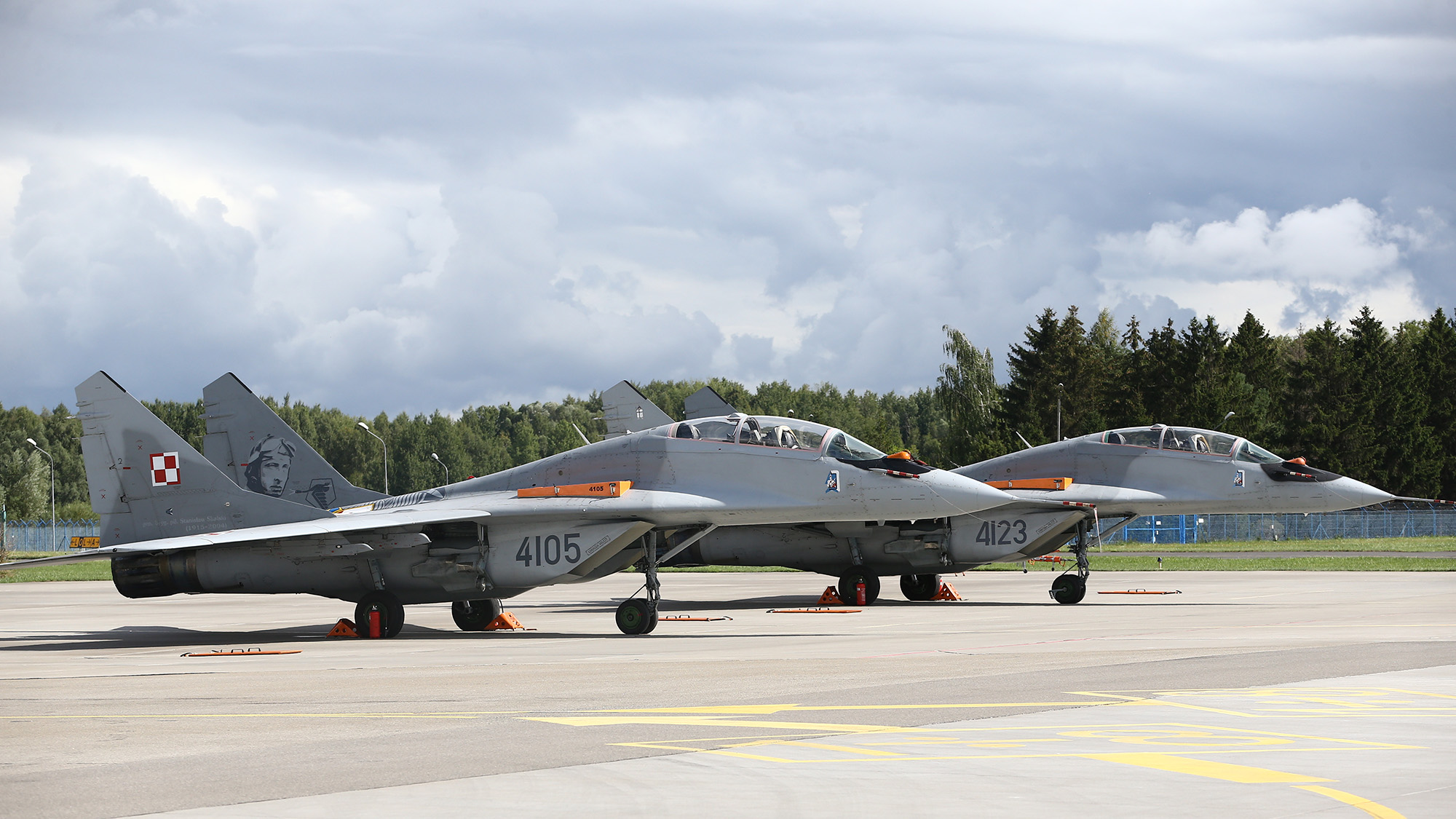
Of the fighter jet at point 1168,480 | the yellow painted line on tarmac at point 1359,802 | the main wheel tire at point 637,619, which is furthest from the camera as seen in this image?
the fighter jet at point 1168,480

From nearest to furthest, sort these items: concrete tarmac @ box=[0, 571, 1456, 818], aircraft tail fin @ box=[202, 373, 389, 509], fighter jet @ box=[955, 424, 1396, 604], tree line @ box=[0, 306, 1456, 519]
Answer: concrete tarmac @ box=[0, 571, 1456, 818] < aircraft tail fin @ box=[202, 373, 389, 509] < fighter jet @ box=[955, 424, 1396, 604] < tree line @ box=[0, 306, 1456, 519]

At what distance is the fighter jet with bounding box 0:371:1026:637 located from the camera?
20.2m

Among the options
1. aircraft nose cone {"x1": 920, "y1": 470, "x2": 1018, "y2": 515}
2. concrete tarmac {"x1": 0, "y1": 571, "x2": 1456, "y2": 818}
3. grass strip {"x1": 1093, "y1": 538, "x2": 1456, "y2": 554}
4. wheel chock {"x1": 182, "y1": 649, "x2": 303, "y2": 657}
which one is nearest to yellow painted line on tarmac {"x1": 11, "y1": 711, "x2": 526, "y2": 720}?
concrete tarmac {"x1": 0, "y1": 571, "x2": 1456, "y2": 818}

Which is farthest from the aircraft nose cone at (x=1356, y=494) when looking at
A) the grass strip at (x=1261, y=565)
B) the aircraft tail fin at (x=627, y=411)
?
the aircraft tail fin at (x=627, y=411)

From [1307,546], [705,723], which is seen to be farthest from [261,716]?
[1307,546]

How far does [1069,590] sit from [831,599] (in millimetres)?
4839

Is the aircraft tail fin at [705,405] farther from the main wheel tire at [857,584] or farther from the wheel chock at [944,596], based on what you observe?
the wheel chock at [944,596]

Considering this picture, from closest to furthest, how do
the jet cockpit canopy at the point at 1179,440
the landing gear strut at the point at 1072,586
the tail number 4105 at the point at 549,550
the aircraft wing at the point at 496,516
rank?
the aircraft wing at the point at 496,516, the tail number 4105 at the point at 549,550, the landing gear strut at the point at 1072,586, the jet cockpit canopy at the point at 1179,440

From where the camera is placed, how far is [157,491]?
21469mm

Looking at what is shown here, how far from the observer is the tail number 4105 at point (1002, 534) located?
26.8 meters

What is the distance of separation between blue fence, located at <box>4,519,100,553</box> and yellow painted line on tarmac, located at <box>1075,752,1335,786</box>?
301ft

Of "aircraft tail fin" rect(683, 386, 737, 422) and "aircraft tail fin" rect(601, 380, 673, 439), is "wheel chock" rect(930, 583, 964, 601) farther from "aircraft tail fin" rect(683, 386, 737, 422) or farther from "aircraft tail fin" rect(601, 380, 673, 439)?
"aircraft tail fin" rect(601, 380, 673, 439)

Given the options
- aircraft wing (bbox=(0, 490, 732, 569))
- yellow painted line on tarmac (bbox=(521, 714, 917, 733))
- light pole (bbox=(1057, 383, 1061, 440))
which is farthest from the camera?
light pole (bbox=(1057, 383, 1061, 440))

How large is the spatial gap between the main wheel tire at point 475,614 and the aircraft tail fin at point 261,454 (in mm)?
4527
